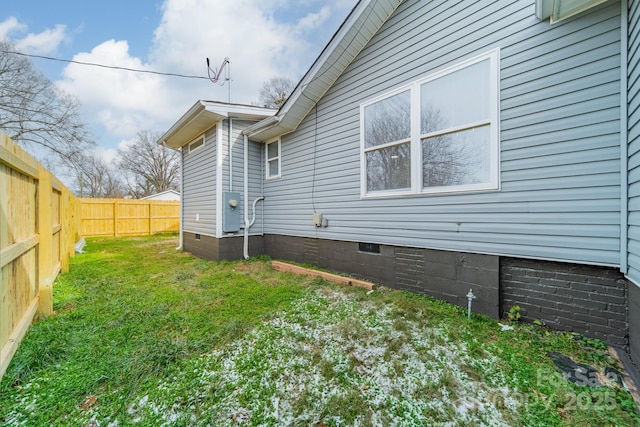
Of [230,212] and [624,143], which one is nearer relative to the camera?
[624,143]

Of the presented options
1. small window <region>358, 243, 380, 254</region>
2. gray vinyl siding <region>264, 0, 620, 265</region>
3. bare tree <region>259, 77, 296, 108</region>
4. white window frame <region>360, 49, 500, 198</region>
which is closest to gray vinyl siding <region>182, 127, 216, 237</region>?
small window <region>358, 243, 380, 254</region>

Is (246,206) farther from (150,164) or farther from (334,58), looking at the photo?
(150,164)

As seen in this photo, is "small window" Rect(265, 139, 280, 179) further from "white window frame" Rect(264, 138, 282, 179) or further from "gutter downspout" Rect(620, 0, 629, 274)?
"gutter downspout" Rect(620, 0, 629, 274)

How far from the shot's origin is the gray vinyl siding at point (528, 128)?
2.46 metres

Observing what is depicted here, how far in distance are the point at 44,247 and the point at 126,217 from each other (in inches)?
450

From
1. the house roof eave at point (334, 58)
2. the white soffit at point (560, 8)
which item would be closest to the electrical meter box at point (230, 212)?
the house roof eave at point (334, 58)

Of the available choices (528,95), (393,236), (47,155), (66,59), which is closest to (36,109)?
(47,155)

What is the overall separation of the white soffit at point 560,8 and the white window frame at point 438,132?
1.56ft

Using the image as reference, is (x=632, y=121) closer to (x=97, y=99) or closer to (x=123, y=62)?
(x=123, y=62)

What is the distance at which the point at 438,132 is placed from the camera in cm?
361

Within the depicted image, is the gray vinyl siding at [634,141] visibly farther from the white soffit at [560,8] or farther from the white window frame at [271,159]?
the white window frame at [271,159]

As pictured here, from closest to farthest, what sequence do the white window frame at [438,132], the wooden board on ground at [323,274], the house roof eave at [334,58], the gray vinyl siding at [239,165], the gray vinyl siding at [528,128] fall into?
the gray vinyl siding at [528,128] < the white window frame at [438,132] < the house roof eave at [334,58] < the wooden board on ground at [323,274] < the gray vinyl siding at [239,165]

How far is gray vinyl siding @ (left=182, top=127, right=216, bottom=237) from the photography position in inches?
264

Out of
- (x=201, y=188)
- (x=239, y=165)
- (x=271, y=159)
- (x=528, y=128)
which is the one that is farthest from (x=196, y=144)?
(x=528, y=128)
